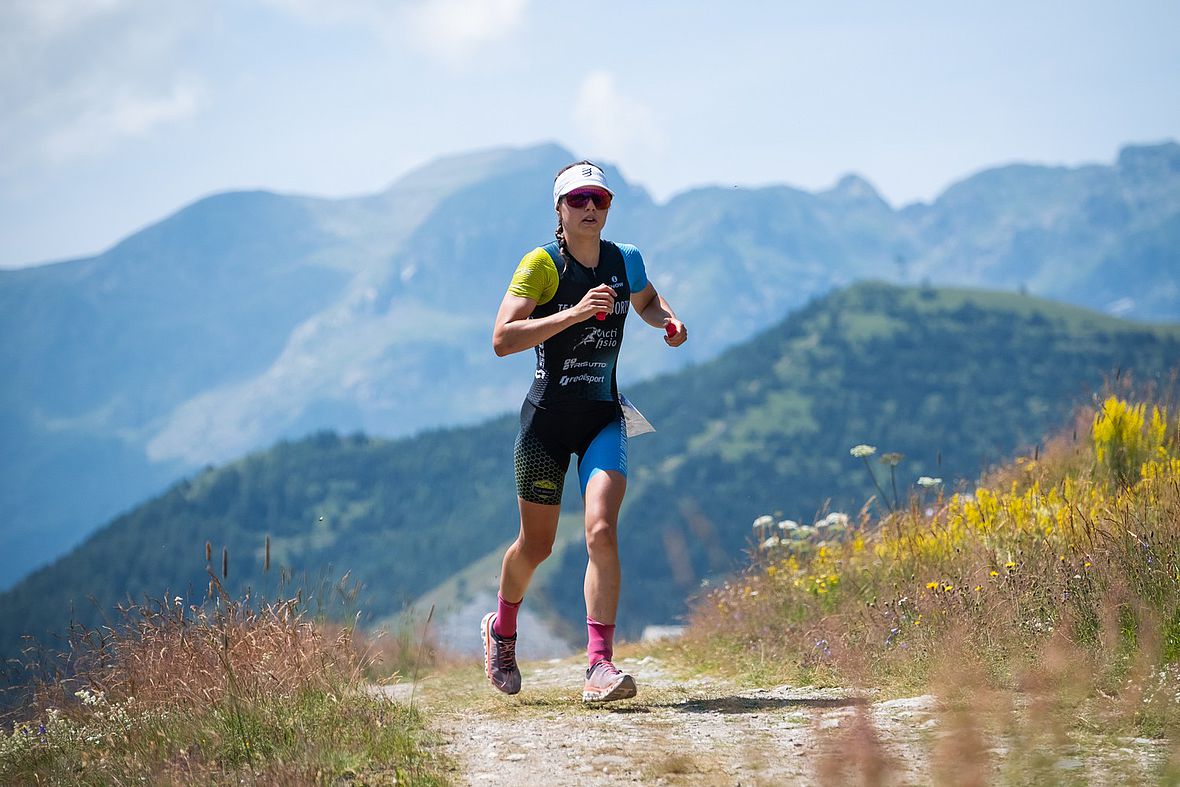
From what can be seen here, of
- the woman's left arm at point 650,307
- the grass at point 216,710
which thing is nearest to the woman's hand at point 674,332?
the woman's left arm at point 650,307

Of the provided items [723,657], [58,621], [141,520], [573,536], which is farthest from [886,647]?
[141,520]

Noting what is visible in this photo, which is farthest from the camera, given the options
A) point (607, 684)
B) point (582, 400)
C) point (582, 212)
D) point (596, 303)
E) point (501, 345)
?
point (582, 400)

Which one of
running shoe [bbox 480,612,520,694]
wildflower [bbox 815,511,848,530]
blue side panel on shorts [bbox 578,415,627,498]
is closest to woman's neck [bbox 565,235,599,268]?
blue side panel on shorts [bbox 578,415,627,498]

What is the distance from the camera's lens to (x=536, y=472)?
6.04 metres

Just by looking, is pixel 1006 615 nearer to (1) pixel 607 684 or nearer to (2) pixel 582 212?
(1) pixel 607 684

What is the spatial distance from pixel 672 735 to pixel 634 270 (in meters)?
2.49

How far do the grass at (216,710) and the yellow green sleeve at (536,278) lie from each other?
1.87 metres

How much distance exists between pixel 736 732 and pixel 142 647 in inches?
118

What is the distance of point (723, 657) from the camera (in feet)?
26.5

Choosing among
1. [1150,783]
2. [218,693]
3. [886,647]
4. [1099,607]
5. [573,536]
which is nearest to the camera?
[1150,783]

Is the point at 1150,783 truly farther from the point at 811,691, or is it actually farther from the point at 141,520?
A: the point at 141,520

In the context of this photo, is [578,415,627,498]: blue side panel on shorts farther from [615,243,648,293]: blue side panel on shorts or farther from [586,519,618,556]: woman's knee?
[615,243,648,293]: blue side panel on shorts

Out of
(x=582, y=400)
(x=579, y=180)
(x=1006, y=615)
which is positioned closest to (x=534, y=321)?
(x=582, y=400)

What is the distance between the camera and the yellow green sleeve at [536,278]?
578 centimetres
